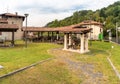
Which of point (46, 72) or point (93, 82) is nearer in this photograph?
point (93, 82)

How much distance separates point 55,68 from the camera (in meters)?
→ 13.5

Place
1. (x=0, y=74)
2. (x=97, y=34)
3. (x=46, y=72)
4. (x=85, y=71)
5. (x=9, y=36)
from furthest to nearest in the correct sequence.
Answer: (x=97, y=34)
(x=9, y=36)
(x=85, y=71)
(x=46, y=72)
(x=0, y=74)

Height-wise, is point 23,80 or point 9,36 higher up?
point 9,36

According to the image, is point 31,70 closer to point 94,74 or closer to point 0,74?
point 0,74

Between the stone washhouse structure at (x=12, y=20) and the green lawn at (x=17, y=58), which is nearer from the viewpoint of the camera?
the green lawn at (x=17, y=58)

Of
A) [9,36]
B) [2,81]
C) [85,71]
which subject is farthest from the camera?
[9,36]

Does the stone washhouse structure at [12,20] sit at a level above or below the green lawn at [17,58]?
above

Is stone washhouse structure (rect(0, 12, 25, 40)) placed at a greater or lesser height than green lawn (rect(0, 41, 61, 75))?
greater

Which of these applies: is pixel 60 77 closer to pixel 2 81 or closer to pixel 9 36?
pixel 2 81

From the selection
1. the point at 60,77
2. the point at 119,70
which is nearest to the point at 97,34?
the point at 119,70

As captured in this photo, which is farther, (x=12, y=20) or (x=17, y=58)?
(x=12, y=20)

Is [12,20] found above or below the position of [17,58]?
above

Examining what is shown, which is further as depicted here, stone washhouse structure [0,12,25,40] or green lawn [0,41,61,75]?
stone washhouse structure [0,12,25,40]

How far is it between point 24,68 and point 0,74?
2.09m
